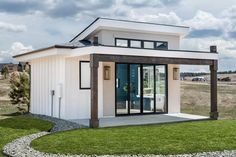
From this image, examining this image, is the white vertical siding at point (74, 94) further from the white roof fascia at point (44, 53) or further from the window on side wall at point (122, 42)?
the window on side wall at point (122, 42)

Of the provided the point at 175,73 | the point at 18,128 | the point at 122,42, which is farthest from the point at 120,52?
the point at 175,73

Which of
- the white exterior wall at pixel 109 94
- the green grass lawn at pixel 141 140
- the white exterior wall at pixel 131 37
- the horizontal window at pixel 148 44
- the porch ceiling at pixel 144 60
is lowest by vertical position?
the green grass lawn at pixel 141 140

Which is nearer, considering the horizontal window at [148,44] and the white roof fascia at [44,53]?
the white roof fascia at [44,53]

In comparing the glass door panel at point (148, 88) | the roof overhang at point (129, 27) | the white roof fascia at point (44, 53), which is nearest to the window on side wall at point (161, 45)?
the roof overhang at point (129, 27)

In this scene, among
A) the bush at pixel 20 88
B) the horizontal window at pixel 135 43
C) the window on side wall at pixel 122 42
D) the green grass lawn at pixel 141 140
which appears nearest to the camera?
the green grass lawn at pixel 141 140

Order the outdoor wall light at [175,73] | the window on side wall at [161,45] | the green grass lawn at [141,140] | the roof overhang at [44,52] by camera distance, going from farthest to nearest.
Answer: the outdoor wall light at [175,73] < the window on side wall at [161,45] < the roof overhang at [44,52] < the green grass lawn at [141,140]

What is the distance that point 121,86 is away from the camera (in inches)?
596

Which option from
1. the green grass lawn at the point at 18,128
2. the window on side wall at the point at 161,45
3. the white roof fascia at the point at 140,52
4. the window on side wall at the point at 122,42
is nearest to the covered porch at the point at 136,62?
the white roof fascia at the point at 140,52

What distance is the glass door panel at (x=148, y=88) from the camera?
1555cm

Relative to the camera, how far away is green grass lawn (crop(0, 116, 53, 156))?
1005 centimetres

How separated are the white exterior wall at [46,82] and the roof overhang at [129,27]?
1.90 metres

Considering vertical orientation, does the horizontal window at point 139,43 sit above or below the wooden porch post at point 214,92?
above

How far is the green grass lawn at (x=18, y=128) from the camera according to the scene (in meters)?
10.0

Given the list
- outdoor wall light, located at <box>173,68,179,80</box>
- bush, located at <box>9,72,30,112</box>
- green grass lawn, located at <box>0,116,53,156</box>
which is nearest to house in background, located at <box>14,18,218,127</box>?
outdoor wall light, located at <box>173,68,179,80</box>
